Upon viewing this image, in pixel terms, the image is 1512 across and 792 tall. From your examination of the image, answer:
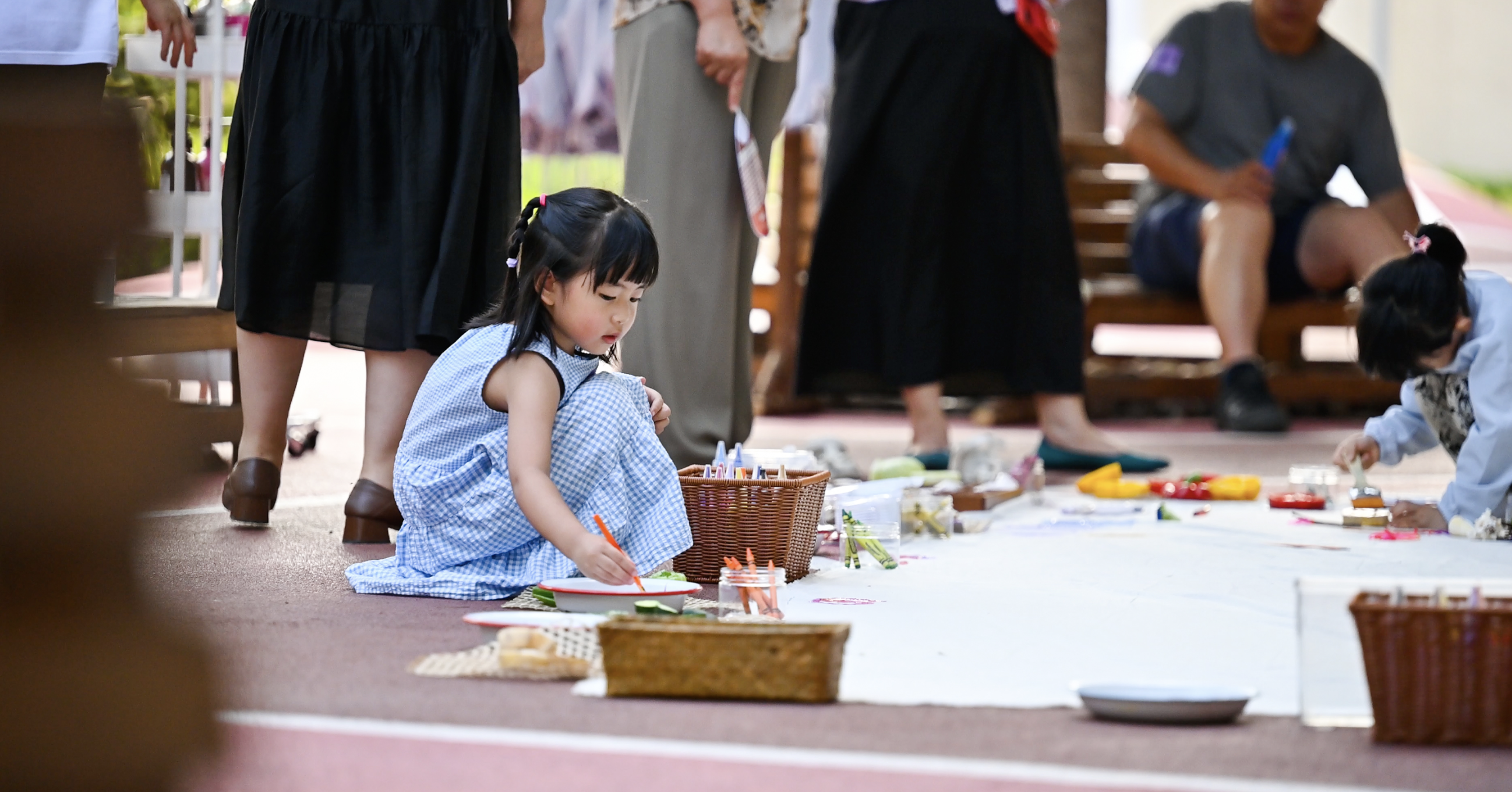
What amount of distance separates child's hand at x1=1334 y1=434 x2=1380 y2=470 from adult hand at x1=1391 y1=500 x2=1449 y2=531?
0.16 metres

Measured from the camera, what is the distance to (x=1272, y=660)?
5.95 feet

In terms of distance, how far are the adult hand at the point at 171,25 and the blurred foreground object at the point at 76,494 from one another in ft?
6.62

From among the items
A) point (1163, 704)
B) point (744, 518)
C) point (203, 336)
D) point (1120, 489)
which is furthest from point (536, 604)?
point (1120, 489)

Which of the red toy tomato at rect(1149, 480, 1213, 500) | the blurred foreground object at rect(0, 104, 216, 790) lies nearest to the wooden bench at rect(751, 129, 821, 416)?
the red toy tomato at rect(1149, 480, 1213, 500)

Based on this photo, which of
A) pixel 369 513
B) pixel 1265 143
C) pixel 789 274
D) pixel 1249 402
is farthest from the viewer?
pixel 789 274

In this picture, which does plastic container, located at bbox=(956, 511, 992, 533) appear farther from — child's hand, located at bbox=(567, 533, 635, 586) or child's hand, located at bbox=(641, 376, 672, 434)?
child's hand, located at bbox=(567, 533, 635, 586)

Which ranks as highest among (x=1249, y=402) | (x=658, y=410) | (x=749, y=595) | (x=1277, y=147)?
(x=1277, y=147)

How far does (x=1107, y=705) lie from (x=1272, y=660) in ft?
1.29

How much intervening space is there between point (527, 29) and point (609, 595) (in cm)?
132

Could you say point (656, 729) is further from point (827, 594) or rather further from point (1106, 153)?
point (1106, 153)

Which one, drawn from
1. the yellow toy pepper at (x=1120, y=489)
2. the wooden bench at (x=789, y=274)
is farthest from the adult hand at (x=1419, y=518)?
the wooden bench at (x=789, y=274)

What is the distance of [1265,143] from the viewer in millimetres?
5086

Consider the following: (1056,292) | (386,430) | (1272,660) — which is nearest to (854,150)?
(1056,292)

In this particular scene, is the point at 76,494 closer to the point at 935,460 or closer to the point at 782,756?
the point at 782,756
